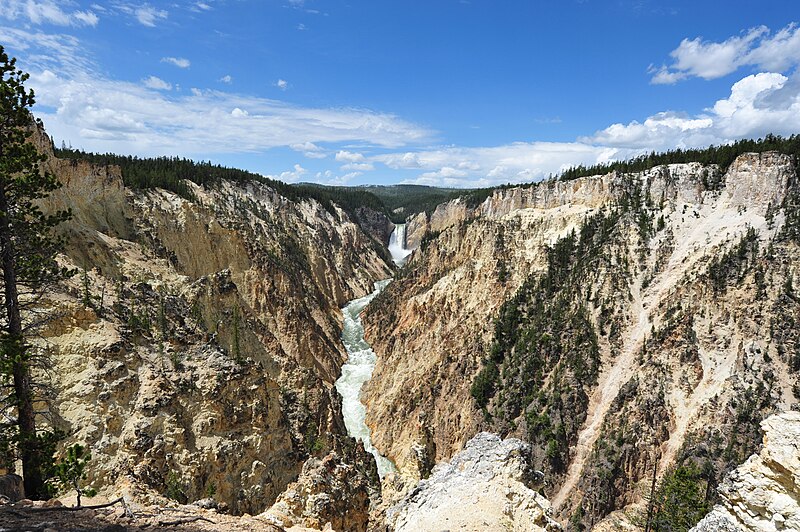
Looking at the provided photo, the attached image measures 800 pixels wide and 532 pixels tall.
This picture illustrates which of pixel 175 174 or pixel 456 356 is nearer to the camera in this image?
pixel 456 356

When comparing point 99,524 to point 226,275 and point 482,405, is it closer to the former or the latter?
point 226,275

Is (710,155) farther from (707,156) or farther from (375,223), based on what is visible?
(375,223)

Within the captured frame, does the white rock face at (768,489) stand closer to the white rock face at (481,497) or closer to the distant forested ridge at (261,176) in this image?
the white rock face at (481,497)

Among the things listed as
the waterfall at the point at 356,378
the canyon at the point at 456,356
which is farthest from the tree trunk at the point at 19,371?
the waterfall at the point at 356,378

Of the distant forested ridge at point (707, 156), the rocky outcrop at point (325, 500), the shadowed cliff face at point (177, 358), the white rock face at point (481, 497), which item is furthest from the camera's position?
the distant forested ridge at point (707, 156)

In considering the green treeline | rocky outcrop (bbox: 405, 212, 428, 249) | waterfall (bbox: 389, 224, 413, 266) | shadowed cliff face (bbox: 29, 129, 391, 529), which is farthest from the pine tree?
waterfall (bbox: 389, 224, 413, 266)

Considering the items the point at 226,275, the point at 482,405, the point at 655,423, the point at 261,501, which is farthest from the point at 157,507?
the point at 482,405

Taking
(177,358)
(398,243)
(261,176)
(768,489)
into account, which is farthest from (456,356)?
(398,243)
